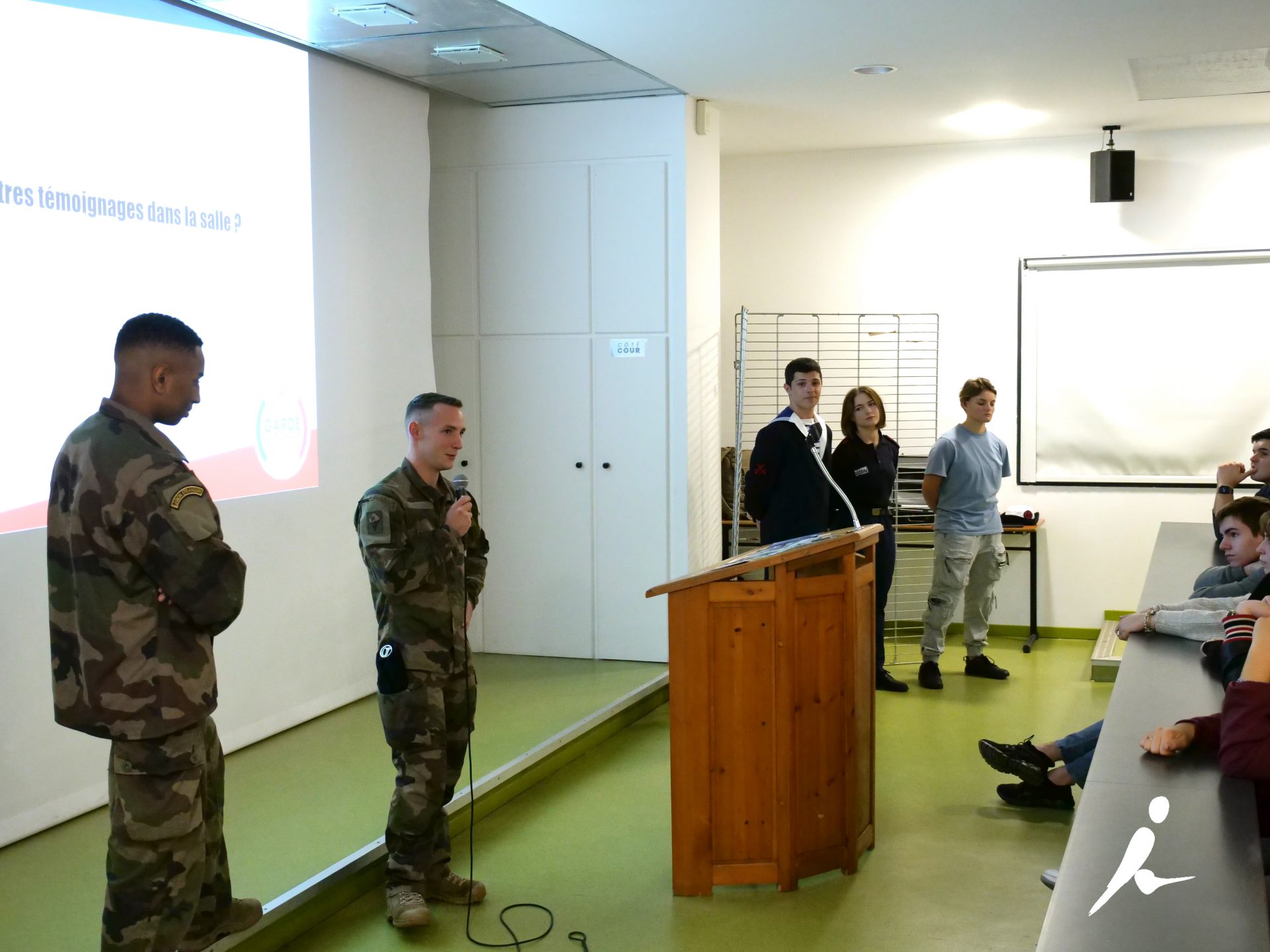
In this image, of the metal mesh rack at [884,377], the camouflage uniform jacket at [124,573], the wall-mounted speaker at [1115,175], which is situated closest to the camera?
the camouflage uniform jacket at [124,573]

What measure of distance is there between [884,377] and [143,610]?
232 inches

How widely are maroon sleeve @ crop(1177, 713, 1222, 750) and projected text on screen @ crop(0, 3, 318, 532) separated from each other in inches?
140

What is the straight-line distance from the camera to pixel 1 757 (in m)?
4.01

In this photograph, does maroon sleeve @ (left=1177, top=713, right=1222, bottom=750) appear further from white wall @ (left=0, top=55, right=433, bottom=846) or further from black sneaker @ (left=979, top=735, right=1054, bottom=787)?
white wall @ (left=0, top=55, right=433, bottom=846)

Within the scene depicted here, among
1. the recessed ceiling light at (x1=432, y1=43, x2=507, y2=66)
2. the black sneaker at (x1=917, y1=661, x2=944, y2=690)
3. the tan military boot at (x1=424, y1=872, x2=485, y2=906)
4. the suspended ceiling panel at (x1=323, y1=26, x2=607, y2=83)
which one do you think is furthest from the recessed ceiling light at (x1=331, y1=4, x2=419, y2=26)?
the black sneaker at (x1=917, y1=661, x2=944, y2=690)

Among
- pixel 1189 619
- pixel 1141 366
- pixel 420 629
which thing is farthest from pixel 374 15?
pixel 1141 366

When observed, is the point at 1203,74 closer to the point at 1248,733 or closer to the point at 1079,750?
the point at 1079,750

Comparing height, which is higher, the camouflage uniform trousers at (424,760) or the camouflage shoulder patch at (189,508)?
the camouflage shoulder patch at (189,508)

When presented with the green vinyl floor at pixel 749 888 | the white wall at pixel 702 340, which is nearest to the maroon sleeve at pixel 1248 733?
the green vinyl floor at pixel 749 888

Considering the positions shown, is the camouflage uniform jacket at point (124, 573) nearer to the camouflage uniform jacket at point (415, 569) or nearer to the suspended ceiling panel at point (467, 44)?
the camouflage uniform jacket at point (415, 569)

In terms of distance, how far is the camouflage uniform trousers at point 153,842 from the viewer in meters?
2.74

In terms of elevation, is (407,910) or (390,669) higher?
(390,669)

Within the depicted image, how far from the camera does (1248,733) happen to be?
8.30 ft

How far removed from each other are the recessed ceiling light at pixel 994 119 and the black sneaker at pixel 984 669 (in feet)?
9.84
